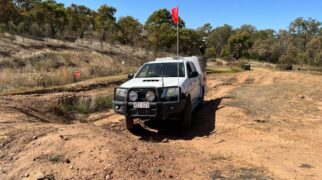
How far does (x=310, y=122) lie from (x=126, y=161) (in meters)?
6.24

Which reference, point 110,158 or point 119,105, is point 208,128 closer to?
point 119,105

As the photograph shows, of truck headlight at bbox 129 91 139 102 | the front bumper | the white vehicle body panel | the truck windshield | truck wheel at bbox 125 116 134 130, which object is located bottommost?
truck wheel at bbox 125 116 134 130

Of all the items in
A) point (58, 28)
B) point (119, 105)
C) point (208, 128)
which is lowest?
point (208, 128)

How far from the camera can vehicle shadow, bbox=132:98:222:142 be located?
9.95m

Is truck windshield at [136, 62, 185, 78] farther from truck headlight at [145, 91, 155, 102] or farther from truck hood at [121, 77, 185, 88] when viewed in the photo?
truck headlight at [145, 91, 155, 102]

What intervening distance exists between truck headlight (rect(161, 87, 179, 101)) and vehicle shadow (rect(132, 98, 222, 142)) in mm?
977

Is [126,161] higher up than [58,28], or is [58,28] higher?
[58,28]

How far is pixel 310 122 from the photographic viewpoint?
10.6 m

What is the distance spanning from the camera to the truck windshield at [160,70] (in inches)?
427

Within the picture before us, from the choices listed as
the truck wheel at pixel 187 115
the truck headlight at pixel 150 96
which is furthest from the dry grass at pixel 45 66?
the truck wheel at pixel 187 115

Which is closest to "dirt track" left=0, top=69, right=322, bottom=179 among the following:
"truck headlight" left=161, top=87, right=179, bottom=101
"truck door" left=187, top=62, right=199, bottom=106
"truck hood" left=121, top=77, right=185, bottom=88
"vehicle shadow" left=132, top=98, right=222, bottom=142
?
"vehicle shadow" left=132, top=98, right=222, bottom=142

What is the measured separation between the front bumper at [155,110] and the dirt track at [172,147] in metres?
0.67

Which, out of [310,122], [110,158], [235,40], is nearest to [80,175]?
[110,158]

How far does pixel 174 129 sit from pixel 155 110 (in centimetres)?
159
